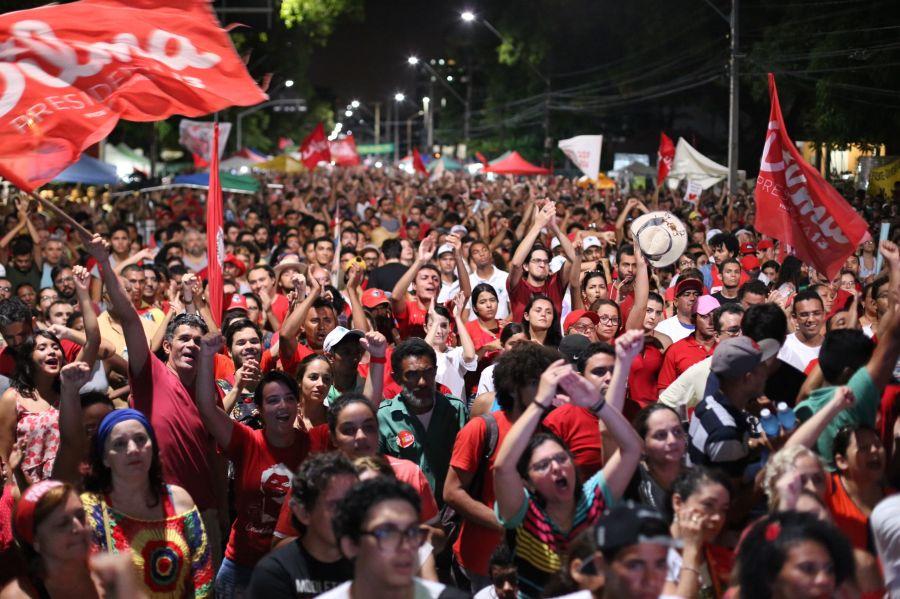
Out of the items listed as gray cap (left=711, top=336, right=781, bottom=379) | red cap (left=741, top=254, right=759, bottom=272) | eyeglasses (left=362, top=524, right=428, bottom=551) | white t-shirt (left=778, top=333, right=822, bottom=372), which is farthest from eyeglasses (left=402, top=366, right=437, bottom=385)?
red cap (left=741, top=254, right=759, bottom=272)

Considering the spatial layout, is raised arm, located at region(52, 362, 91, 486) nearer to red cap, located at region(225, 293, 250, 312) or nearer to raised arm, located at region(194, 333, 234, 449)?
raised arm, located at region(194, 333, 234, 449)

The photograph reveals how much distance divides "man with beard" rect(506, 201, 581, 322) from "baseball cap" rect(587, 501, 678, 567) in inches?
236

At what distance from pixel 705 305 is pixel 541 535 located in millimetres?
3785

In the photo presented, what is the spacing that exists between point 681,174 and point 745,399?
825 inches

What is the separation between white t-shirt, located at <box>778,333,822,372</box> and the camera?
7383 millimetres

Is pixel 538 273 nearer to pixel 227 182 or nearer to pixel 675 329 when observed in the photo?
pixel 675 329

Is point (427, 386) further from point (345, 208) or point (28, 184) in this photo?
point (345, 208)

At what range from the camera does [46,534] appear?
170 inches

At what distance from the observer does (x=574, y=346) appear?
23.1 feet

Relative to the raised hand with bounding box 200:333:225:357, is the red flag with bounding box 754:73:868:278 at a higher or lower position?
higher

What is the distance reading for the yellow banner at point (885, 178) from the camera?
2336cm

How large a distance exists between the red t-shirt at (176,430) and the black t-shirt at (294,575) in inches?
54.5

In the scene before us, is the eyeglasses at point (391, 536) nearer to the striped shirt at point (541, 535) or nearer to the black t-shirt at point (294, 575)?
the black t-shirt at point (294, 575)

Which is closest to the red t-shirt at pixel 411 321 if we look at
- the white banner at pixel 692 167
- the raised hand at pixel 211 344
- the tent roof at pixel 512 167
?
the raised hand at pixel 211 344
